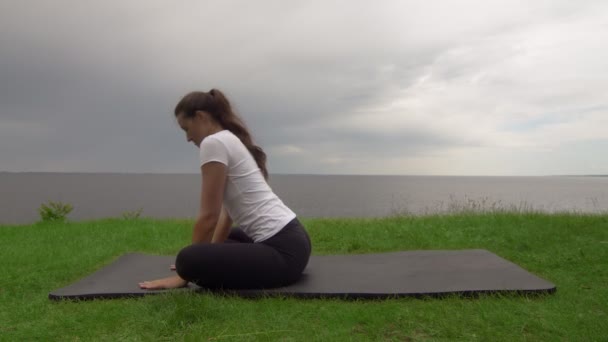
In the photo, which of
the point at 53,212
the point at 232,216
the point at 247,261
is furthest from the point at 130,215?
the point at 247,261

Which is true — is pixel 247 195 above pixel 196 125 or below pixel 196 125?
below

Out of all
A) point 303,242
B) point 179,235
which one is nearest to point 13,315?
point 303,242


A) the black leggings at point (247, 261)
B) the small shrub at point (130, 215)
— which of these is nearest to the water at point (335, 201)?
the small shrub at point (130, 215)

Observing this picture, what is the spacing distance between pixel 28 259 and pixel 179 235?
175 cm

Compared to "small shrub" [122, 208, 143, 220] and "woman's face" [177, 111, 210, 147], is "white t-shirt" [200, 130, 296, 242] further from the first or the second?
"small shrub" [122, 208, 143, 220]

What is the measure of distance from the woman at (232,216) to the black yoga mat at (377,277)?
11 cm

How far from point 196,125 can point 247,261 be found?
0.95 meters

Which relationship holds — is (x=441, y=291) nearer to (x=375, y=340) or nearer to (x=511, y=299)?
(x=511, y=299)

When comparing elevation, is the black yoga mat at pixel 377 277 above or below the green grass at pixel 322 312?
above

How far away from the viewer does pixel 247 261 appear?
126 inches

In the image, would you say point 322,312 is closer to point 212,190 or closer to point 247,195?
point 247,195

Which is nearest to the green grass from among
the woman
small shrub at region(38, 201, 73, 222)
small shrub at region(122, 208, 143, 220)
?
the woman

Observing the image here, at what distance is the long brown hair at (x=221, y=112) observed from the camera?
325 cm

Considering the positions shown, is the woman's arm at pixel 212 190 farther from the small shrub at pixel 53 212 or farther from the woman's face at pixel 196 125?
the small shrub at pixel 53 212
